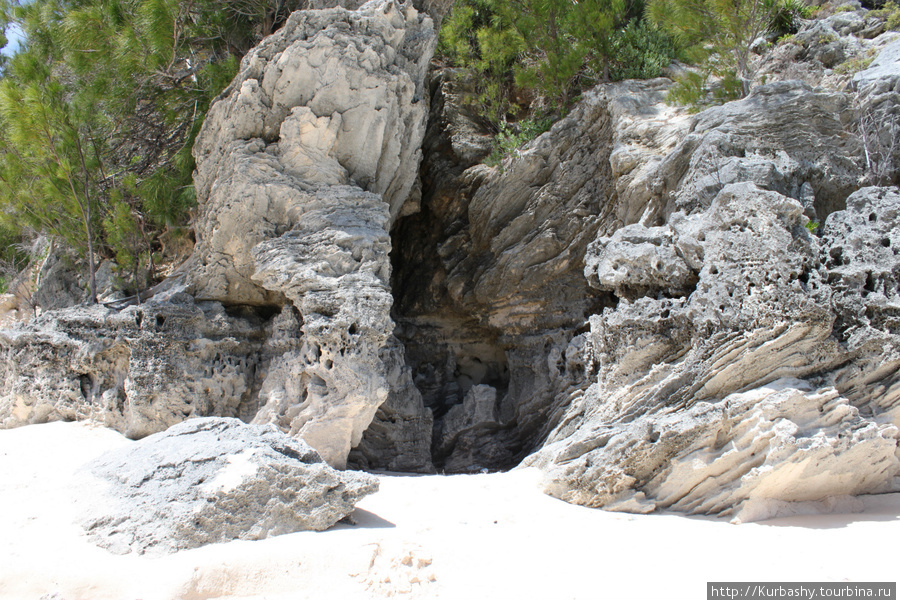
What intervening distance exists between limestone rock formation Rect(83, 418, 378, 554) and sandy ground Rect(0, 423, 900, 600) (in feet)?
0.53

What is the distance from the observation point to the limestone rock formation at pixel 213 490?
425cm

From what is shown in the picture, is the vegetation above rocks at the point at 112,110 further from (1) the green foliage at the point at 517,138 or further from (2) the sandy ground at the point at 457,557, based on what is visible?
(2) the sandy ground at the point at 457,557

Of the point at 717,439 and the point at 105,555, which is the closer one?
the point at 105,555

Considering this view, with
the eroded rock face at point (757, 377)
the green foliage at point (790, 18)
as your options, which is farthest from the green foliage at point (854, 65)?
the eroded rock face at point (757, 377)

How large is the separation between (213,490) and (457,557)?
2.02 m

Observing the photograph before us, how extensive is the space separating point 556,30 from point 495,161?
289cm

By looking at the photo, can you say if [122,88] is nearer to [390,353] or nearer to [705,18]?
[390,353]

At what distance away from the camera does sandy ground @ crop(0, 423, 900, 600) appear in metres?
3.79

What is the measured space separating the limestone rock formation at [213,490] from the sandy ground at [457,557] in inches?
6.3

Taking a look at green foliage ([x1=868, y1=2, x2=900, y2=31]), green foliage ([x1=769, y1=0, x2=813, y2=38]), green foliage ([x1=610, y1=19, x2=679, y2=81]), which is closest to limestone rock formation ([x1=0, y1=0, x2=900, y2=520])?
green foliage ([x1=868, y1=2, x2=900, y2=31])

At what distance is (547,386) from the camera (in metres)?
9.60

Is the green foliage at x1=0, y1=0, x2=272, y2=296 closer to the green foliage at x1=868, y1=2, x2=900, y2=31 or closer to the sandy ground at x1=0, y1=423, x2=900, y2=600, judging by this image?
the sandy ground at x1=0, y1=423, x2=900, y2=600

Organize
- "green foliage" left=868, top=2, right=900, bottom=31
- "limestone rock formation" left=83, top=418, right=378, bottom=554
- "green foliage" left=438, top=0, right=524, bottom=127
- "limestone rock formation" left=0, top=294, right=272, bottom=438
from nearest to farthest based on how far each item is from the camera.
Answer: "limestone rock formation" left=83, top=418, right=378, bottom=554 < "limestone rock formation" left=0, top=294, right=272, bottom=438 < "green foliage" left=868, top=2, right=900, bottom=31 < "green foliage" left=438, top=0, right=524, bottom=127

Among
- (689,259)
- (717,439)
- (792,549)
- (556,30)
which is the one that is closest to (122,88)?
(556,30)
